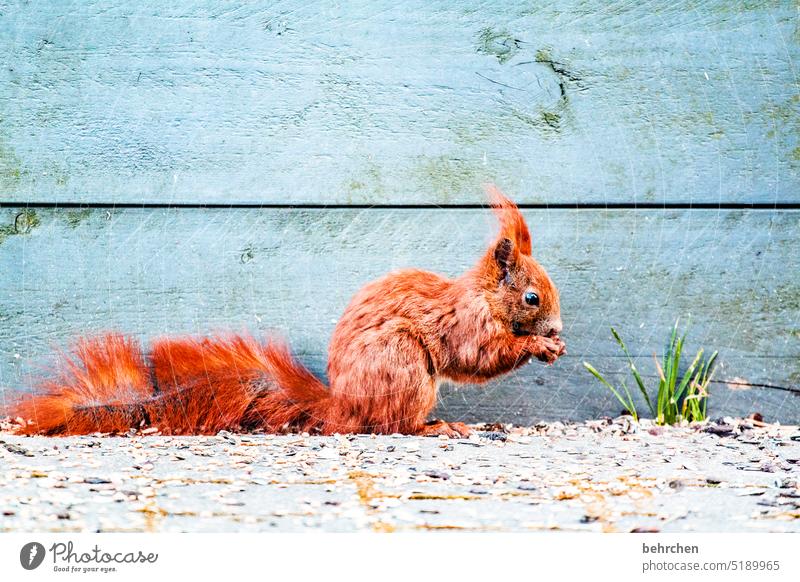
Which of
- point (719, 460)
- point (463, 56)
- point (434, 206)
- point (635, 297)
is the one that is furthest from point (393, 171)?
point (719, 460)

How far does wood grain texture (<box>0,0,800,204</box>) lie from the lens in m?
1.70

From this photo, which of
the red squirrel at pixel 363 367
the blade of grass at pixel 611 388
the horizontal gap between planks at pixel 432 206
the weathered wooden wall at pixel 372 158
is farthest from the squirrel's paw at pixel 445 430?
the horizontal gap between planks at pixel 432 206

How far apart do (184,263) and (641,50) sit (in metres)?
0.92

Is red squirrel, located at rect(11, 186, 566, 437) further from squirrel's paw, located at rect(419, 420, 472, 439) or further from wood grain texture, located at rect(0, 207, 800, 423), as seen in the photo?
Result: wood grain texture, located at rect(0, 207, 800, 423)

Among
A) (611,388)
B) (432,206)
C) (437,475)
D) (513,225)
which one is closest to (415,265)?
(432,206)

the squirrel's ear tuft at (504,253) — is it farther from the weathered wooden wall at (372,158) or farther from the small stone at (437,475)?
the small stone at (437,475)

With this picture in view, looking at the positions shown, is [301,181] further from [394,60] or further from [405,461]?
[405,461]

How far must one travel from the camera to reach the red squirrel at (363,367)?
60.2 inches

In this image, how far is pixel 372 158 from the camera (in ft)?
5.63

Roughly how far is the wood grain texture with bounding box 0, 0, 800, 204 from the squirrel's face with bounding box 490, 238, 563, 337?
0.21 metres

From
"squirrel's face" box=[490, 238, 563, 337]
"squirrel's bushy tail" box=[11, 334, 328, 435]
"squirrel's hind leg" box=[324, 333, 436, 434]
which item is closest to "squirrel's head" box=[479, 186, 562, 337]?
"squirrel's face" box=[490, 238, 563, 337]

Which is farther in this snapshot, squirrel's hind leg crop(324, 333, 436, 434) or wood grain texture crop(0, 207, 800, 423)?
wood grain texture crop(0, 207, 800, 423)

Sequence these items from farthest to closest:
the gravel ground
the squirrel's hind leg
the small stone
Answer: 1. the squirrel's hind leg
2. the small stone
3. the gravel ground

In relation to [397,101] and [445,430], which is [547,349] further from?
[397,101]
